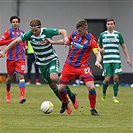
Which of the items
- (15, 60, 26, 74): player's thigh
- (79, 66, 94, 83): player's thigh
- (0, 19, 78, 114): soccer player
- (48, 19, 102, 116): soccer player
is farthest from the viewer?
(15, 60, 26, 74): player's thigh

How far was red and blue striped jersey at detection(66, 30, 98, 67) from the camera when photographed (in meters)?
11.2

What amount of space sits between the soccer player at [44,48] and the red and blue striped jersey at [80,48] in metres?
0.25

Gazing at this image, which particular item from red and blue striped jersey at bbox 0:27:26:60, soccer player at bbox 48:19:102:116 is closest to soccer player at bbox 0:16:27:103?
red and blue striped jersey at bbox 0:27:26:60

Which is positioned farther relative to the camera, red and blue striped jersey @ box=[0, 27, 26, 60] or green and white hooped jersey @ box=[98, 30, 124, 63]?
green and white hooped jersey @ box=[98, 30, 124, 63]

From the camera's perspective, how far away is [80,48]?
1133cm

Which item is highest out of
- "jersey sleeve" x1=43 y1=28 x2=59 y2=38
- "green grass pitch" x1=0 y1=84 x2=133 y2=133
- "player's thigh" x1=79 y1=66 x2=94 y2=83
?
"jersey sleeve" x1=43 y1=28 x2=59 y2=38

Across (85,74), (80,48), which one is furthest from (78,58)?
(85,74)

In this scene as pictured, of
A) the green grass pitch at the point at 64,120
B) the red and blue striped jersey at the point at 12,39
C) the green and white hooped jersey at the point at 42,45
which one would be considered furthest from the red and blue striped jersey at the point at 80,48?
the red and blue striped jersey at the point at 12,39

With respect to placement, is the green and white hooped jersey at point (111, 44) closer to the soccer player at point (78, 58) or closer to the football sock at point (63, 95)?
the soccer player at point (78, 58)

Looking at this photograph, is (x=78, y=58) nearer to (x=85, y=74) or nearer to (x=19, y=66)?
(x=85, y=74)

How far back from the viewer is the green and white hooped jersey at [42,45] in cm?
1148

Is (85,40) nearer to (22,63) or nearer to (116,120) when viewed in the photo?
(116,120)

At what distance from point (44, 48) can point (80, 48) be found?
76 cm

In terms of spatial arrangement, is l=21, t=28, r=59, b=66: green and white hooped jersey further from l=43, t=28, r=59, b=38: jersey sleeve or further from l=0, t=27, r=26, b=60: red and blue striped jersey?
l=0, t=27, r=26, b=60: red and blue striped jersey
